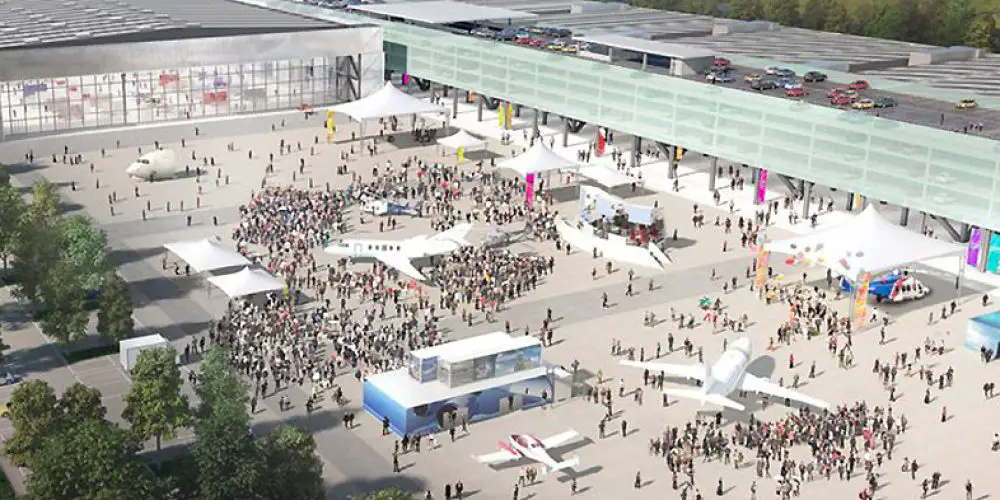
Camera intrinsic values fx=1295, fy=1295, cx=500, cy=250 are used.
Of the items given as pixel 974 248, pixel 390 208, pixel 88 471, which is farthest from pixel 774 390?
pixel 390 208

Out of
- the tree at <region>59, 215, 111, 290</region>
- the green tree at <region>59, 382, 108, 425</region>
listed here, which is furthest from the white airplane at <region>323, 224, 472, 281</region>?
the green tree at <region>59, 382, 108, 425</region>

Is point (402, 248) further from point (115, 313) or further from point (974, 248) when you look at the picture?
point (974, 248)

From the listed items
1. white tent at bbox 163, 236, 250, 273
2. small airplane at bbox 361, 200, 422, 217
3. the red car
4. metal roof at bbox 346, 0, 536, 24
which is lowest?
small airplane at bbox 361, 200, 422, 217

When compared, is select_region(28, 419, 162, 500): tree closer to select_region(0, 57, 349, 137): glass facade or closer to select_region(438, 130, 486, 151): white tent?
select_region(438, 130, 486, 151): white tent

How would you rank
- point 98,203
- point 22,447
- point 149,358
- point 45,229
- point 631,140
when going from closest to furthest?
point 22,447 → point 149,358 → point 45,229 → point 98,203 → point 631,140

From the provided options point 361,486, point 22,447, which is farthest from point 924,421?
point 22,447

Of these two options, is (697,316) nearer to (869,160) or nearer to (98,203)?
(869,160)
